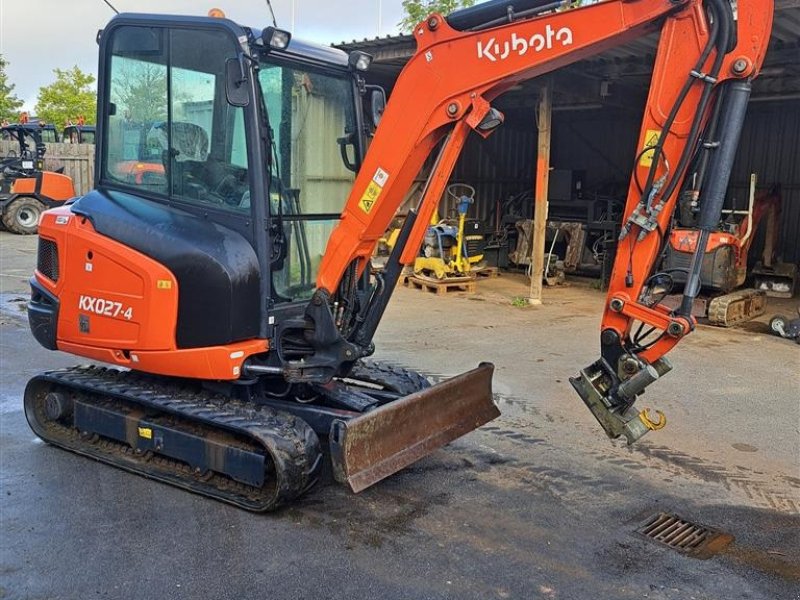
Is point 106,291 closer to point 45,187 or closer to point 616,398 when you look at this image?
point 616,398

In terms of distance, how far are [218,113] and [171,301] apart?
1.13 metres

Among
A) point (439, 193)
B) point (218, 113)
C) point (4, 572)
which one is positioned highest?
point (218, 113)

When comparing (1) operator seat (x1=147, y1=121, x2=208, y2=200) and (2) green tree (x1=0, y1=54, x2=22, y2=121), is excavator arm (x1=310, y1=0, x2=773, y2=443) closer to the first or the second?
(1) operator seat (x1=147, y1=121, x2=208, y2=200)

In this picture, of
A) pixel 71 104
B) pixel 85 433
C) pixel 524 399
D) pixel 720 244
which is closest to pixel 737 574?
pixel 524 399

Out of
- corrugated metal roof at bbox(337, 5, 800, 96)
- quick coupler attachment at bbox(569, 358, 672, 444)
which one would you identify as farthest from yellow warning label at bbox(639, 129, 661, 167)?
corrugated metal roof at bbox(337, 5, 800, 96)

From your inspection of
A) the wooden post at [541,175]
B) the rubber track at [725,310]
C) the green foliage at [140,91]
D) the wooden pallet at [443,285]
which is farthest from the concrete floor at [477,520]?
the wooden pallet at [443,285]

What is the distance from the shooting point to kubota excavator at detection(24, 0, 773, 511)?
3.68 meters

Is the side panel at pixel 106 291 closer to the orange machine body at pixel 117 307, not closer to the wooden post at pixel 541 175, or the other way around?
the orange machine body at pixel 117 307

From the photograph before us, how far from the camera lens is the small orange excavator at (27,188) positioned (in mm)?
18031

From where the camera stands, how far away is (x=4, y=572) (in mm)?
3654

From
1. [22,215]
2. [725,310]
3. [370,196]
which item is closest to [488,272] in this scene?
[725,310]

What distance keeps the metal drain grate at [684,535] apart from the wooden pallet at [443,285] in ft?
26.1

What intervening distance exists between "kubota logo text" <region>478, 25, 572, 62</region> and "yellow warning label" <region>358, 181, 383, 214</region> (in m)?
0.93

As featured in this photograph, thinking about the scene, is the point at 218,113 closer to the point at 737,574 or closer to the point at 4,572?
the point at 4,572
